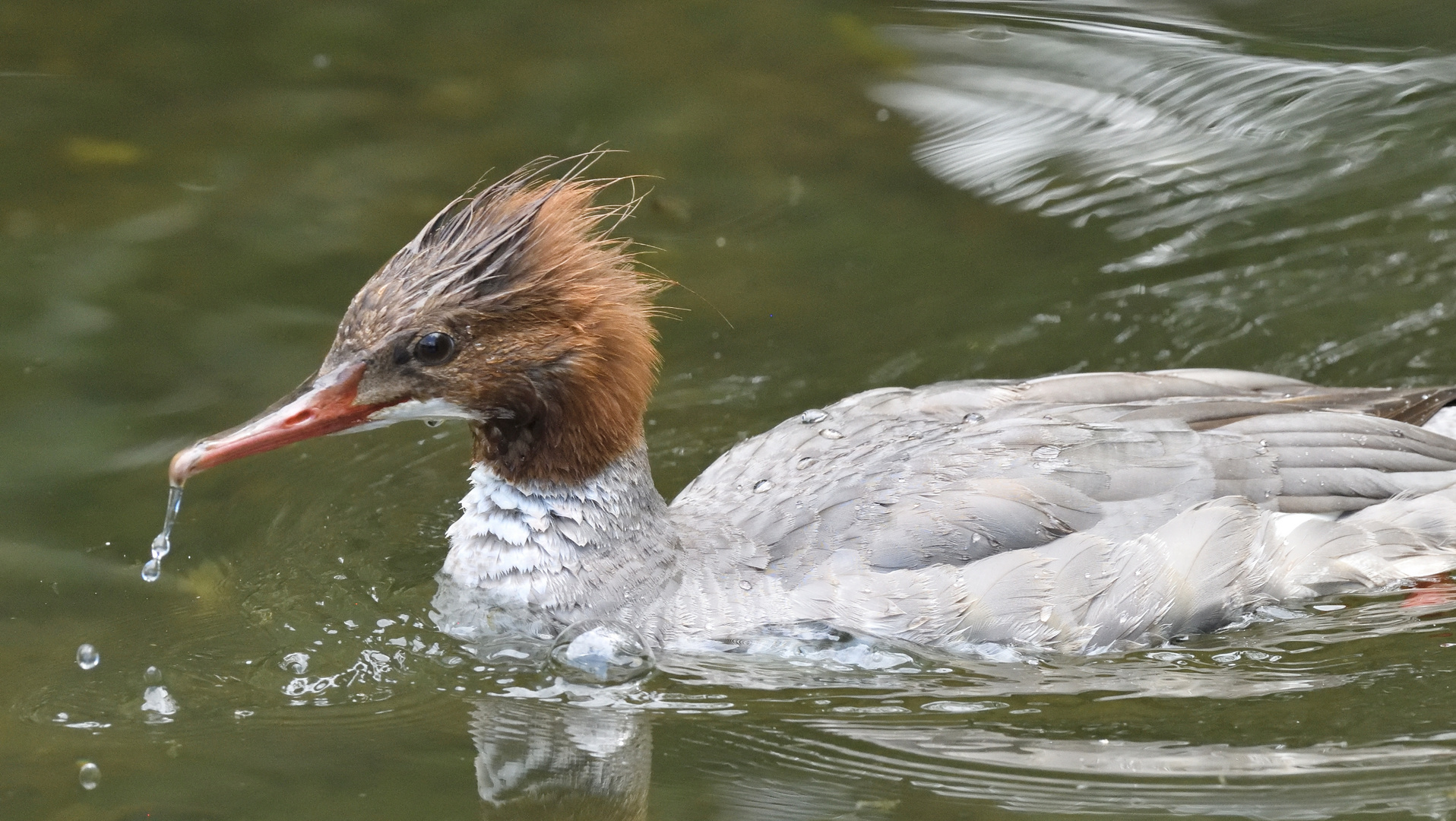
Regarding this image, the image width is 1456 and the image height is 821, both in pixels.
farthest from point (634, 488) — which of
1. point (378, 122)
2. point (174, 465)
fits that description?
point (378, 122)

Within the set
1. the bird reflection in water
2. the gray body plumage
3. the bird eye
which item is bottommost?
the bird reflection in water

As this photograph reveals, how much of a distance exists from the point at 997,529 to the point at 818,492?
558mm

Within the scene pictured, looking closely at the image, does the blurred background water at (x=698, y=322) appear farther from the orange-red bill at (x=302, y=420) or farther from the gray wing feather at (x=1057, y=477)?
the orange-red bill at (x=302, y=420)

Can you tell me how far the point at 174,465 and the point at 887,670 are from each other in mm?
2101

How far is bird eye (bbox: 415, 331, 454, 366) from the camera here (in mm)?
4684

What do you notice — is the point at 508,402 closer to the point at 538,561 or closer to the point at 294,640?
the point at 538,561

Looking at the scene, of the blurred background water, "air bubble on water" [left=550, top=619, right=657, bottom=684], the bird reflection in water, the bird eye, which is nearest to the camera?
the bird reflection in water

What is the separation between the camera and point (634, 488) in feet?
16.6

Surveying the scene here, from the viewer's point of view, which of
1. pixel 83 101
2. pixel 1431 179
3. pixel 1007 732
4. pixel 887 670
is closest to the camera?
pixel 1007 732

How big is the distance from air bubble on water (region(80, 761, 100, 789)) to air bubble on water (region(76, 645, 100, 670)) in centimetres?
60

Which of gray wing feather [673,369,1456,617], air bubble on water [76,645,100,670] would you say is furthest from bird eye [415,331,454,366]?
air bubble on water [76,645,100,670]

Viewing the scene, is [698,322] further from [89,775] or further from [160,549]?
[89,775]

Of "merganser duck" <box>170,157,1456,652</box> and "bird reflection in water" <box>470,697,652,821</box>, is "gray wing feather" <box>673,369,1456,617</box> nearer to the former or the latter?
"merganser duck" <box>170,157,1456,652</box>

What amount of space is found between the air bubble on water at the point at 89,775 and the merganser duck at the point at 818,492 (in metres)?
0.78
